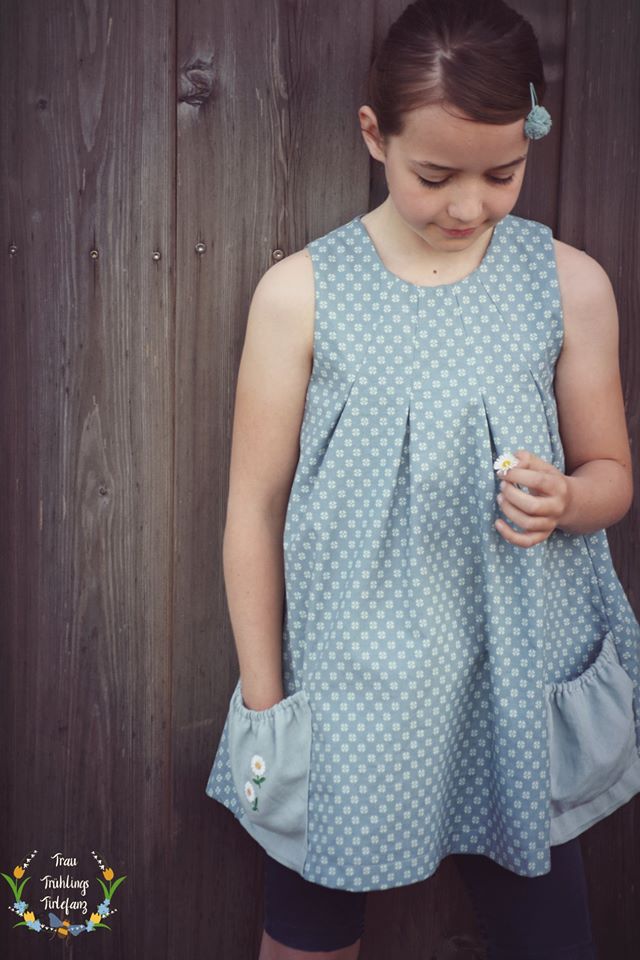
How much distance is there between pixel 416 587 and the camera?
3.95 ft

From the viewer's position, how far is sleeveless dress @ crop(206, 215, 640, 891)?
1.19 m

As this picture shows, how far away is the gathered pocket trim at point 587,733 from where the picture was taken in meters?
1.24

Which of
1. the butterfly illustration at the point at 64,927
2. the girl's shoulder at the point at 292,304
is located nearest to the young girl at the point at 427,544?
the girl's shoulder at the point at 292,304

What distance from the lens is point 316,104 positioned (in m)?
1.42

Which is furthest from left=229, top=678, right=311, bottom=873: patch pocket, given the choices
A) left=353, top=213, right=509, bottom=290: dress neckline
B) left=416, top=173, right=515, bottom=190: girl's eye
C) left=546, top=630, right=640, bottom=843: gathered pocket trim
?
left=416, top=173, right=515, bottom=190: girl's eye

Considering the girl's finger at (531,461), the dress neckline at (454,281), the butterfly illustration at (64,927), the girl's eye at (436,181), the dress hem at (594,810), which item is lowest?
the butterfly illustration at (64,927)

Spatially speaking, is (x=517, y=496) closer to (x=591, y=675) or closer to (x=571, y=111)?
(x=591, y=675)

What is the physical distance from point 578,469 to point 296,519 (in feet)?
1.28

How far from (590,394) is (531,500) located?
217 mm

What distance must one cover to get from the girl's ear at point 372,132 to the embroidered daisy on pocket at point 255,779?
31.3 inches

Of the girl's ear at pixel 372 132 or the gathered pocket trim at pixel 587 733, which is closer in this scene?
the girl's ear at pixel 372 132

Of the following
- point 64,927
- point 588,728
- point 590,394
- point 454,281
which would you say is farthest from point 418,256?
point 64,927

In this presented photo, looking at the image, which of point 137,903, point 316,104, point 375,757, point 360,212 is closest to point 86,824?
point 137,903

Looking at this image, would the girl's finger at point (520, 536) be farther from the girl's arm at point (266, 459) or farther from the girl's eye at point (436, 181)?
the girl's eye at point (436, 181)
